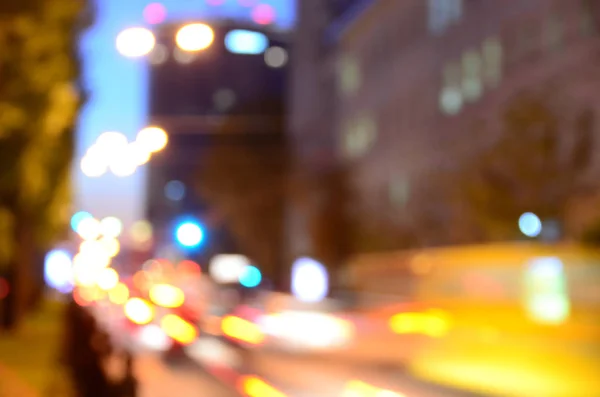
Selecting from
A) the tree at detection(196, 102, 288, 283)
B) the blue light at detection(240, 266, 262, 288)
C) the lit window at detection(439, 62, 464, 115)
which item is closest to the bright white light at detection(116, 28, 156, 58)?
the blue light at detection(240, 266, 262, 288)

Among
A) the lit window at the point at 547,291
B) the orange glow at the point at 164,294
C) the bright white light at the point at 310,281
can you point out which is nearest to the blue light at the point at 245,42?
the orange glow at the point at 164,294

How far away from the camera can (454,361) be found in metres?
16.0

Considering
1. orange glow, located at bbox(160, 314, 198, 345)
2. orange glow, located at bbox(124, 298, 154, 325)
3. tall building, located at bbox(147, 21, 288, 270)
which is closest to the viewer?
orange glow, located at bbox(124, 298, 154, 325)

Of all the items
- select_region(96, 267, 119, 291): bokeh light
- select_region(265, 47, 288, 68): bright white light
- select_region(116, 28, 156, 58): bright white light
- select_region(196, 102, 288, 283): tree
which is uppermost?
select_region(265, 47, 288, 68): bright white light

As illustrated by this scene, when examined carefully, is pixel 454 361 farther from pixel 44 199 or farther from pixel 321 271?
pixel 321 271

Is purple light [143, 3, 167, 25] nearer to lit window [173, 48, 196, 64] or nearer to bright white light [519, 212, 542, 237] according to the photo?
lit window [173, 48, 196, 64]

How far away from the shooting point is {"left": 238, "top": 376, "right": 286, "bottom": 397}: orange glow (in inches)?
596

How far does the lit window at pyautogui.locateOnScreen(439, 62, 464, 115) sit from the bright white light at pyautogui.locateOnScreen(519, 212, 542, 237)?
10.8 meters

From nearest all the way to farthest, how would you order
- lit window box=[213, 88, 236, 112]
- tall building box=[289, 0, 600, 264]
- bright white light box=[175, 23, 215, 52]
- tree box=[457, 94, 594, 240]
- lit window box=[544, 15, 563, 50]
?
bright white light box=[175, 23, 215, 52], tree box=[457, 94, 594, 240], lit window box=[544, 15, 563, 50], tall building box=[289, 0, 600, 264], lit window box=[213, 88, 236, 112]

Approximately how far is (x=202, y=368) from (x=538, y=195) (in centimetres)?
1264

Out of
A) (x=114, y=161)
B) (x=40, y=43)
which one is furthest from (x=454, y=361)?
(x=40, y=43)

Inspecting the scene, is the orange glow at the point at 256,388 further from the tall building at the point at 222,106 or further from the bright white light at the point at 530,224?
the bright white light at the point at 530,224

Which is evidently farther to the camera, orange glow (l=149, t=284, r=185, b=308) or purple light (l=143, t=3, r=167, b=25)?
orange glow (l=149, t=284, r=185, b=308)

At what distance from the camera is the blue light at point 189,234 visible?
10.4 metres
